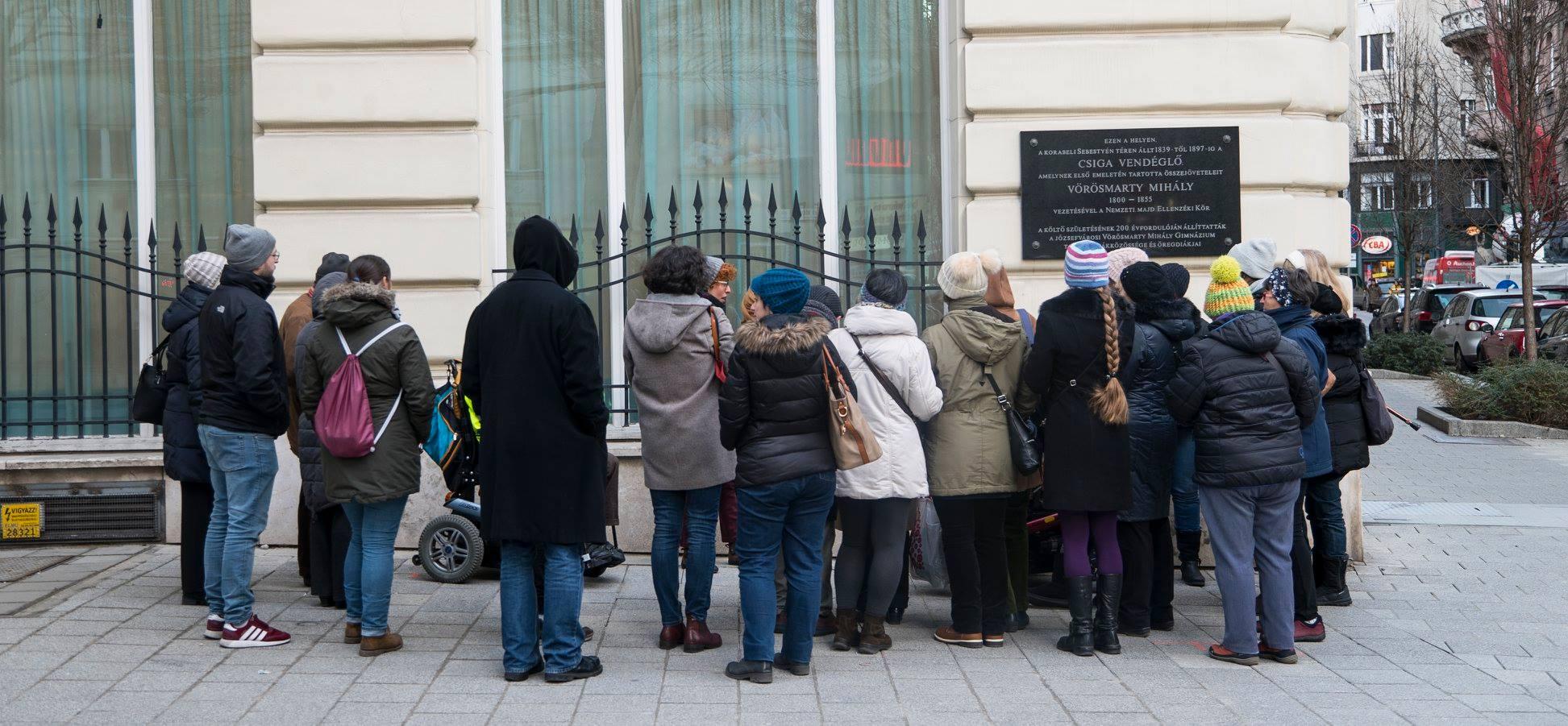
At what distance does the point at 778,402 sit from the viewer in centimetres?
564

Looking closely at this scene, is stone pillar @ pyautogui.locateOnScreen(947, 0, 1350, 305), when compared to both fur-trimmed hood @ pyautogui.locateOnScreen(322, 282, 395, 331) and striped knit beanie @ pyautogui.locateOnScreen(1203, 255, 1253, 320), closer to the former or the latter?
striped knit beanie @ pyautogui.locateOnScreen(1203, 255, 1253, 320)

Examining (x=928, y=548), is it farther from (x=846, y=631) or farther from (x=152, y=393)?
(x=152, y=393)

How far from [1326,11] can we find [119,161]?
7021 millimetres

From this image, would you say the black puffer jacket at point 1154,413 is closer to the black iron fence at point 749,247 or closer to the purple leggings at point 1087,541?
the purple leggings at point 1087,541

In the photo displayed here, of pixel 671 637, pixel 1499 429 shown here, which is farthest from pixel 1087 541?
pixel 1499 429

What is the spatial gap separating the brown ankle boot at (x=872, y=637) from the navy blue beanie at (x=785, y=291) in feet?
4.51

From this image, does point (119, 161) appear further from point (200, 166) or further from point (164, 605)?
point (164, 605)

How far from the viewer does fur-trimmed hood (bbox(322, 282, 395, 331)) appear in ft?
19.4

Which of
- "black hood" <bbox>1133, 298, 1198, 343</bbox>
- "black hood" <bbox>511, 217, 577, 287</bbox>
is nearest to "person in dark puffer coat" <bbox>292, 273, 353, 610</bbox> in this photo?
"black hood" <bbox>511, 217, 577, 287</bbox>

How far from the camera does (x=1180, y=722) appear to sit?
A: 5.25 m

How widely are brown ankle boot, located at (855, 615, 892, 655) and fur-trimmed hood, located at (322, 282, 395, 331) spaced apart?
2351mm

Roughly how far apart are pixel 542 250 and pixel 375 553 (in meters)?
1.43

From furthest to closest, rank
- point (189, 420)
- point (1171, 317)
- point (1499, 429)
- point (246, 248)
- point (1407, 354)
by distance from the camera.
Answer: point (1407, 354)
point (1499, 429)
point (189, 420)
point (1171, 317)
point (246, 248)

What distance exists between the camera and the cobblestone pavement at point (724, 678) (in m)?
5.35
